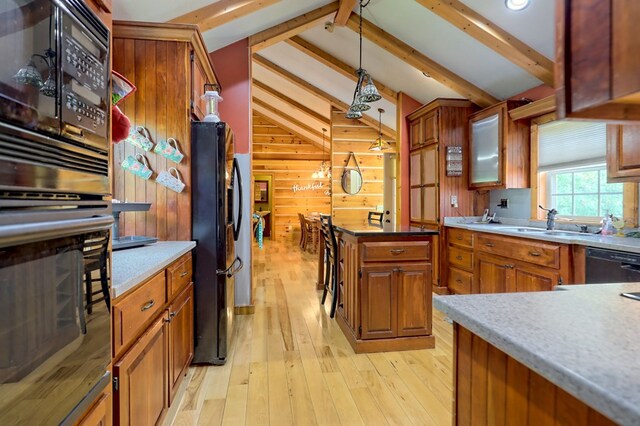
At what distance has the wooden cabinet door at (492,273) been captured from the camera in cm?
296

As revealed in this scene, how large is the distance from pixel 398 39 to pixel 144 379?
13.8 ft

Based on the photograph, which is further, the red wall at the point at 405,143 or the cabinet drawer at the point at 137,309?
the red wall at the point at 405,143

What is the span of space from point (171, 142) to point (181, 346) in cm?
132

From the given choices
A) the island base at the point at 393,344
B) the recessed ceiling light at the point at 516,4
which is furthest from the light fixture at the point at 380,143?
the island base at the point at 393,344

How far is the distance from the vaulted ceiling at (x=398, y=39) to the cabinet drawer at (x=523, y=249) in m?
1.59

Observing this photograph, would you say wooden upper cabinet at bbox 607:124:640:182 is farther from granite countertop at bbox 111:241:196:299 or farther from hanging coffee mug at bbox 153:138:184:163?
hanging coffee mug at bbox 153:138:184:163

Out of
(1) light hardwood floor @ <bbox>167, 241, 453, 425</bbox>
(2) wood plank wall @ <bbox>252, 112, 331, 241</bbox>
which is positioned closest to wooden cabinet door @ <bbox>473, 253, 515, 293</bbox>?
(1) light hardwood floor @ <bbox>167, 241, 453, 425</bbox>

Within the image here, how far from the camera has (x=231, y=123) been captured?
3.62 metres

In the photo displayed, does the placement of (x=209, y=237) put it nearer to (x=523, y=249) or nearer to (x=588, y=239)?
(x=523, y=249)

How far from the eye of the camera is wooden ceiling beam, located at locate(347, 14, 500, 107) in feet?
12.9

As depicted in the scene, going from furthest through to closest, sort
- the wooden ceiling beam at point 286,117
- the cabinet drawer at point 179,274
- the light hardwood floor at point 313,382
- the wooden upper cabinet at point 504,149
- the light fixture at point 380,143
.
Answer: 1. the wooden ceiling beam at point 286,117
2. the light fixture at point 380,143
3. the wooden upper cabinet at point 504,149
4. the light hardwood floor at point 313,382
5. the cabinet drawer at point 179,274

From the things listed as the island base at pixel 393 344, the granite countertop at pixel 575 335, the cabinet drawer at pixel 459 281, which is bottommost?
the island base at pixel 393 344

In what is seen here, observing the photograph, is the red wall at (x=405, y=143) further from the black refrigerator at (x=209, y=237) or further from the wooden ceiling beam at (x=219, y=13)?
the black refrigerator at (x=209, y=237)

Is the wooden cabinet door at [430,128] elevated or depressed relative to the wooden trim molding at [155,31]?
depressed
